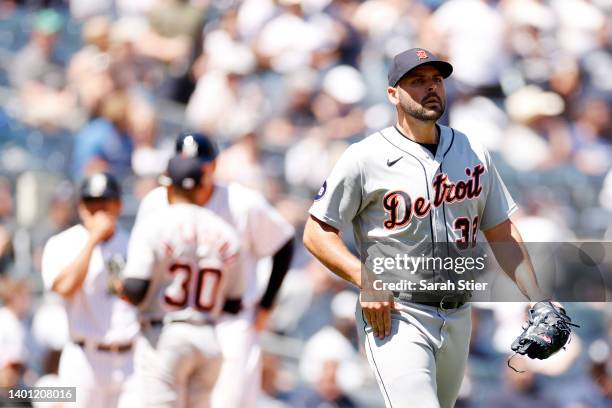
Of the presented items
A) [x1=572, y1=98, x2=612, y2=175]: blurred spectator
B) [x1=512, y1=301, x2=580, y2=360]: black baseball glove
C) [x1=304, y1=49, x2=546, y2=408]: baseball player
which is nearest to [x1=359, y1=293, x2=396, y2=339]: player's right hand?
[x1=304, y1=49, x2=546, y2=408]: baseball player

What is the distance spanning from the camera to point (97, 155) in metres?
9.94

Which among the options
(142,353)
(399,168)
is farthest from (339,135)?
(399,168)

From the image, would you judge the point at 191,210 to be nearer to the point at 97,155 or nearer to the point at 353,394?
the point at 353,394

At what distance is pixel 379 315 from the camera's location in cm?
468

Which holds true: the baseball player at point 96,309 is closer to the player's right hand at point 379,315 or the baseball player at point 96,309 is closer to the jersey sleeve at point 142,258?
the jersey sleeve at point 142,258

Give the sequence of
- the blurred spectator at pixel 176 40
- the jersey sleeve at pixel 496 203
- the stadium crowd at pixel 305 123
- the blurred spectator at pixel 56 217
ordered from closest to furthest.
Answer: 1. the jersey sleeve at pixel 496 203
2. the stadium crowd at pixel 305 123
3. the blurred spectator at pixel 56 217
4. the blurred spectator at pixel 176 40

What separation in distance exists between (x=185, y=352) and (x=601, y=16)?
18.1ft

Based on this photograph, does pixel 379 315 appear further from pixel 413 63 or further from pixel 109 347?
pixel 109 347

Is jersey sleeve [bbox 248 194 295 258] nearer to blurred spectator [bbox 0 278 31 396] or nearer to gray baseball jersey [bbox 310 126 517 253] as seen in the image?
gray baseball jersey [bbox 310 126 517 253]

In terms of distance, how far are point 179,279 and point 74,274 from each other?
1078 millimetres

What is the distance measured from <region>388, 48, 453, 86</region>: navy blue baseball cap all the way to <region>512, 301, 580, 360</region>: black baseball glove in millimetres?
1014

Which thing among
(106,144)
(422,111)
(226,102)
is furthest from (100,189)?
(422,111)

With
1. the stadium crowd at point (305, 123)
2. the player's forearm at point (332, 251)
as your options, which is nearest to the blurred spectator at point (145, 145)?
the stadium crowd at point (305, 123)

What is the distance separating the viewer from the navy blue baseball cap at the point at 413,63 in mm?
4727
